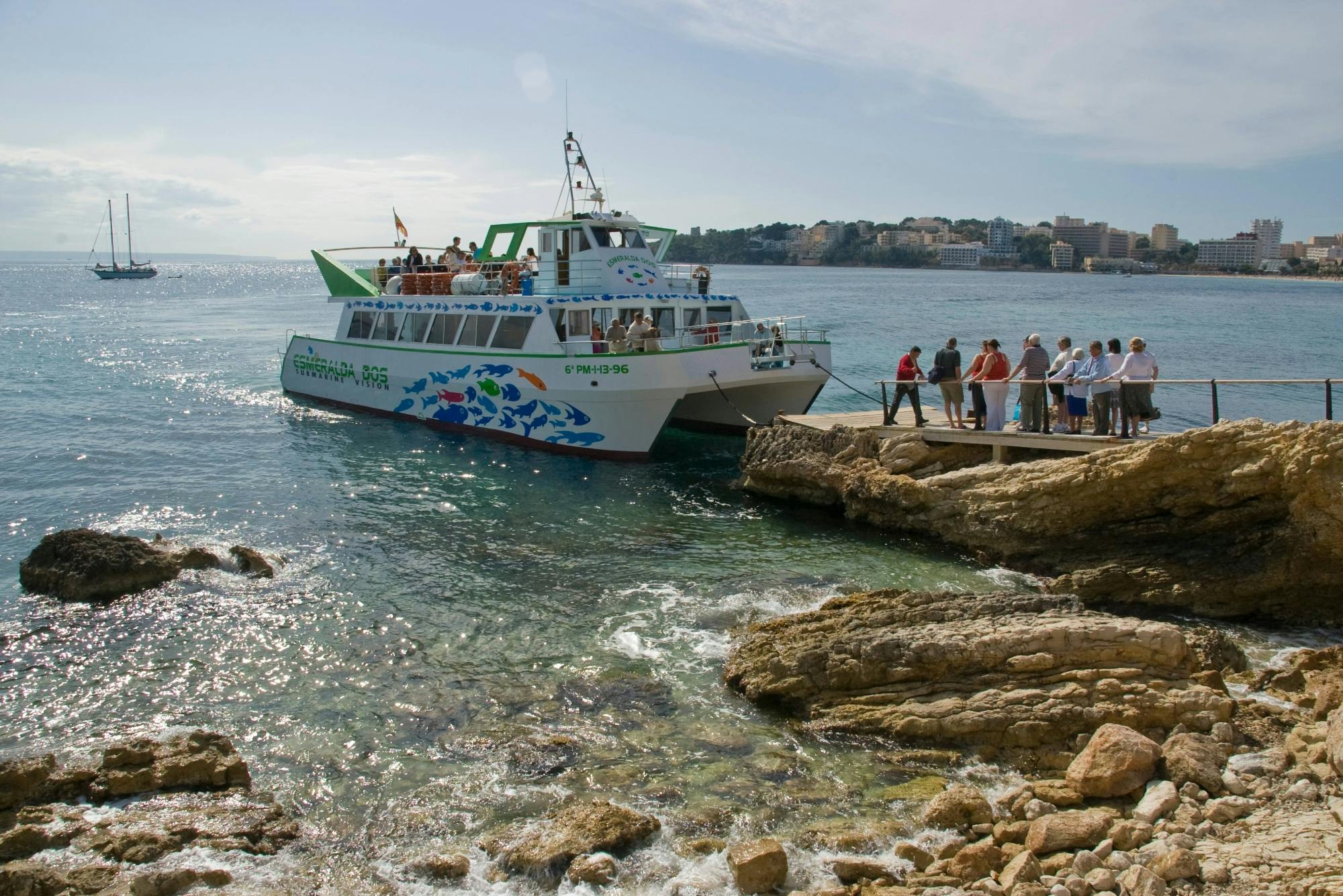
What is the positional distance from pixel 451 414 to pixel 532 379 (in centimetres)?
314

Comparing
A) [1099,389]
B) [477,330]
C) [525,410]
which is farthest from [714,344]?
[1099,389]

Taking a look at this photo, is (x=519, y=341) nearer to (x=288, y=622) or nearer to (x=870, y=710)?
(x=288, y=622)

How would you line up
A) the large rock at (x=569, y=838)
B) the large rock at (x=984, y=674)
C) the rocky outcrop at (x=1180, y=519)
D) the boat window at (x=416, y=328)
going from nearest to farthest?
the large rock at (x=569, y=838)
the large rock at (x=984, y=674)
the rocky outcrop at (x=1180, y=519)
the boat window at (x=416, y=328)

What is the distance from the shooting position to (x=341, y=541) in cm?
1383

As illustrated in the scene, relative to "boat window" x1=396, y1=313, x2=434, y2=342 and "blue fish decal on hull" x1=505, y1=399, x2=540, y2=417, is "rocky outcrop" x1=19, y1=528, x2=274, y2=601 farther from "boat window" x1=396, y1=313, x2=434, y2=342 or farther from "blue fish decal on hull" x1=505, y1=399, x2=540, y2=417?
"boat window" x1=396, y1=313, x2=434, y2=342

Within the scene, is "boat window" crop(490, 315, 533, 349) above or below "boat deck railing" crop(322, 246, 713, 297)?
below

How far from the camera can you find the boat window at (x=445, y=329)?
70.1 feet

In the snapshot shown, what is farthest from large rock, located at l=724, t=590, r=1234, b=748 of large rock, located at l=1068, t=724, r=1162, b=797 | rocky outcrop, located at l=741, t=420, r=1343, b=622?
rocky outcrop, located at l=741, t=420, r=1343, b=622

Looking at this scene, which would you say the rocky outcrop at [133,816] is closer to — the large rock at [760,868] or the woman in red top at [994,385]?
the large rock at [760,868]

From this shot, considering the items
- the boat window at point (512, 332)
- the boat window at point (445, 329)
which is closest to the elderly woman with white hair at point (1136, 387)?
the boat window at point (512, 332)

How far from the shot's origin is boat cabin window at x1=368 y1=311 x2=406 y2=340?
2327cm

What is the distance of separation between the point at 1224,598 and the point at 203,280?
15218 centimetres

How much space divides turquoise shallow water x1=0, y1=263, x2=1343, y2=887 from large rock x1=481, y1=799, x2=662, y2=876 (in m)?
0.28

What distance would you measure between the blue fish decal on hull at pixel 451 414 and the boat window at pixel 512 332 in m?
1.86
